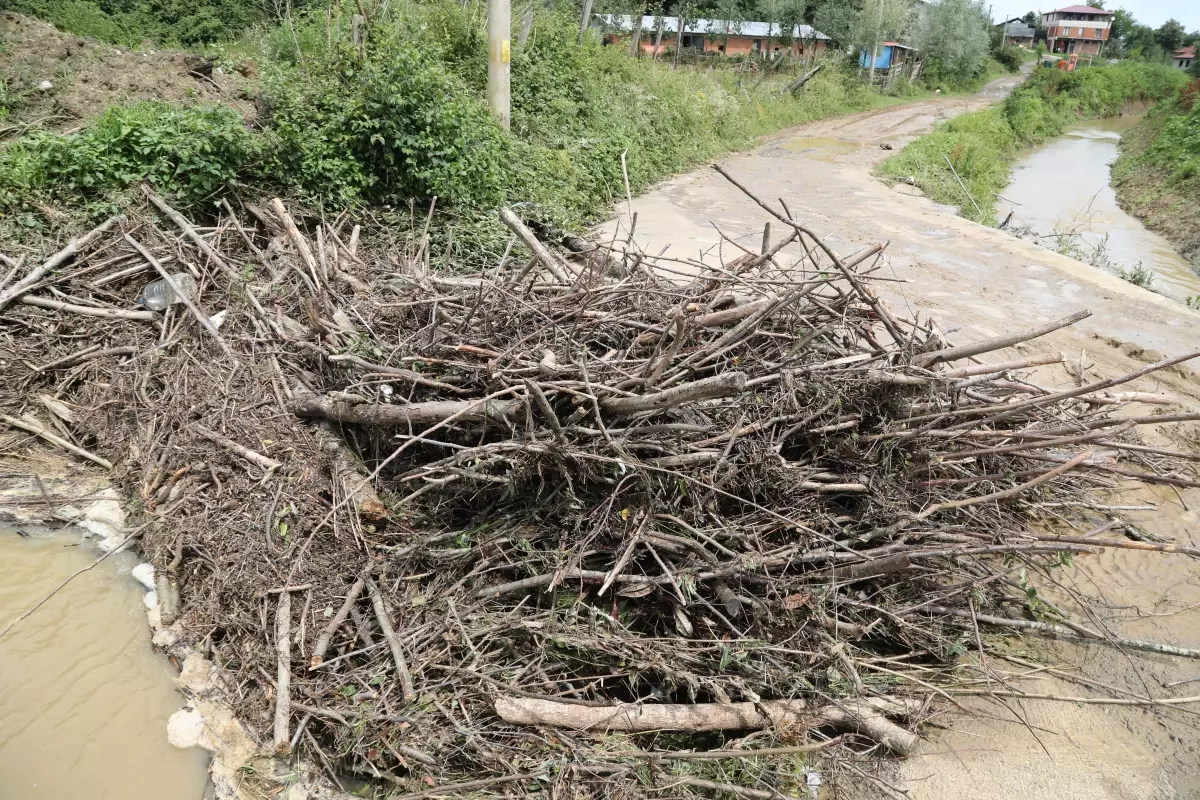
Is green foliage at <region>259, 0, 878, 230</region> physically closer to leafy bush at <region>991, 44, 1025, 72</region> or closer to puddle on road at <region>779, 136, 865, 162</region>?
puddle on road at <region>779, 136, 865, 162</region>

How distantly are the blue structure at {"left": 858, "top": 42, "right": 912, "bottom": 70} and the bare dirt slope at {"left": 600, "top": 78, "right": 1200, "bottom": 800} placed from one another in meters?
20.0

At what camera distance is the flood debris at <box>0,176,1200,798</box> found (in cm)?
335

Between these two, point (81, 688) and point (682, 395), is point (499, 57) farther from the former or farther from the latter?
point (81, 688)

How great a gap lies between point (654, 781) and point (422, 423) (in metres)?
2.25

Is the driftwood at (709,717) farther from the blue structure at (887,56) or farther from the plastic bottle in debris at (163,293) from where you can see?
the blue structure at (887,56)

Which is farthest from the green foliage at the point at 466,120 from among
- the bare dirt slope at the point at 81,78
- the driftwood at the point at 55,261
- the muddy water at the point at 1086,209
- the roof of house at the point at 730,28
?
the roof of house at the point at 730,28

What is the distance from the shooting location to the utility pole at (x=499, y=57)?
340 inches

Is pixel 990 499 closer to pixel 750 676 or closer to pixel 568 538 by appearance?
pixel 750 676

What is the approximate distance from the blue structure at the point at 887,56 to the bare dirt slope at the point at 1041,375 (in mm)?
20029

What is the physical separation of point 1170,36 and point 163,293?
246ft

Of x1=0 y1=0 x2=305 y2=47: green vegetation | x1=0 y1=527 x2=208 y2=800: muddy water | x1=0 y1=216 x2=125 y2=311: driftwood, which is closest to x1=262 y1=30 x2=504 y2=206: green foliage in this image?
x1=0 y1=216 x2=125 y2=311: driftwood

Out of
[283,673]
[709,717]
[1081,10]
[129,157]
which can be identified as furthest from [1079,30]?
[283,673]

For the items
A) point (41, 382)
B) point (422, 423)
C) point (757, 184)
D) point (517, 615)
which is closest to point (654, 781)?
point (517, 615)

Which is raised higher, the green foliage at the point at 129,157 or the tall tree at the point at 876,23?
the tall tree at the point at 876,23
